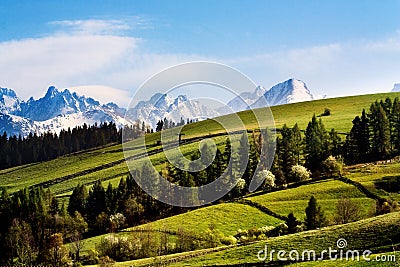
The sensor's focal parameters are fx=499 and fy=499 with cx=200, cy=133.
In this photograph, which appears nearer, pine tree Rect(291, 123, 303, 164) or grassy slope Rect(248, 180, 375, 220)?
grassy slope Rect(248, 180, 375, 220)

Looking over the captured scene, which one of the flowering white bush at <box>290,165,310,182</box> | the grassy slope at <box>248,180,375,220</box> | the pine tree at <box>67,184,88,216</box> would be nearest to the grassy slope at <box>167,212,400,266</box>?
the grassy slope at <box>248,180,375,220</box>

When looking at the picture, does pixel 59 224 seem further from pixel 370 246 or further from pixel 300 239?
pixel 370 246

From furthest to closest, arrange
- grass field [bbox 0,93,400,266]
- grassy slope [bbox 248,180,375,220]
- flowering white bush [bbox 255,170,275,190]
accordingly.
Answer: flowering white bush [bbox 255,170,275,190], grassy slope [bbox 248,180,375,220], grass field [bbox 0,93,400,266]

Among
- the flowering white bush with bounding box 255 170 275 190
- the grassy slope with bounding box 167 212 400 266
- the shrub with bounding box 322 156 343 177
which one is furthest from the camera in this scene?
the shrub with bounding box 322 156 343 177

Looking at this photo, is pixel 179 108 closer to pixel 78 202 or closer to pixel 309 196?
pixel 309 196

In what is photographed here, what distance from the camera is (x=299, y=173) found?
115 meters

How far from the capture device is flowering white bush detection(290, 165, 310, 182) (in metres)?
114

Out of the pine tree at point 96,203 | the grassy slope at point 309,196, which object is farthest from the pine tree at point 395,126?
the pine tree at point 96,203

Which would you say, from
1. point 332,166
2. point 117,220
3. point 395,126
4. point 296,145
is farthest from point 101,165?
point 395,126

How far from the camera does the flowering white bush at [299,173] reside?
114125 mm

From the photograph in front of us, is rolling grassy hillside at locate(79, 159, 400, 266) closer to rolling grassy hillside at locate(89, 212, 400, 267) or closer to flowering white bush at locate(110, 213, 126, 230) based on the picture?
flowering white bush at locate(110, 213, 126, 230)

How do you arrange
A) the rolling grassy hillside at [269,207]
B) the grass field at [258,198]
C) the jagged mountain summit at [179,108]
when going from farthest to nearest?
the rolling grassy hillside at [269,207], the grass field at [258,198], the jagged mountain summit at [179,108]

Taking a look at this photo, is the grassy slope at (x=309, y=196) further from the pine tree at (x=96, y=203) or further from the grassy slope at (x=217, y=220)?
the pine tree at (x=96, y=203)

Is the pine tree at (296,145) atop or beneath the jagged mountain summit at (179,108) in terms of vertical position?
beneath
